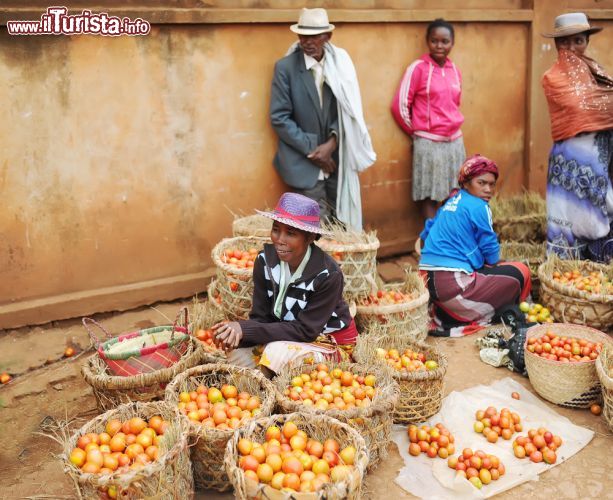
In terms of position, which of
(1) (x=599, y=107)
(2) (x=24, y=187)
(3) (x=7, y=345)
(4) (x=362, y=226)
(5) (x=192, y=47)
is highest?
(5) (x=192, y=47)

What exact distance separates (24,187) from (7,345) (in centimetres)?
125

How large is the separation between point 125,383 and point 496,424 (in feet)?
7.65

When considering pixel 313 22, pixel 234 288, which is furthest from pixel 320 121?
pixel 234 288

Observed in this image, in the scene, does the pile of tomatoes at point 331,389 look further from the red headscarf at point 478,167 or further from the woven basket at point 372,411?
the red headscarf at point 478,167

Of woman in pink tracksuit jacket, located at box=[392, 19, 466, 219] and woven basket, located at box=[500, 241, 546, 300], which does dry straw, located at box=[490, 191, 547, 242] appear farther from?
woman in pink tracksuit jacket, located at box=[392, 19, 466, 219]

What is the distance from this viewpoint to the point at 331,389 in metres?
3.84

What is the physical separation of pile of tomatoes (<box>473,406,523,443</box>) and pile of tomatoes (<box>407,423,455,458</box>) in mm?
240

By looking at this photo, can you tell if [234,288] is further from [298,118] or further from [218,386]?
[298,118]

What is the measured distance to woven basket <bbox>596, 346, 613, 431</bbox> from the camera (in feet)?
13.5

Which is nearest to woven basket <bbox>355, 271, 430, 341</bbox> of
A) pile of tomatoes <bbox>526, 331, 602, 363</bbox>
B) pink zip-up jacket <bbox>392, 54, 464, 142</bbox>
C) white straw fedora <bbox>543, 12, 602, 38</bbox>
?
pile of tomatoes <bbox>526, 331, 602, 363</bbox>

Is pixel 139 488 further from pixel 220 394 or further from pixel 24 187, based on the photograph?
pixel 24 187

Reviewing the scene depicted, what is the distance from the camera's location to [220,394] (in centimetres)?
374

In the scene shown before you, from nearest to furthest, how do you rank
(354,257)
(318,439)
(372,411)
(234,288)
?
(318,439) < (372,411) < (234,288) < (354,257)

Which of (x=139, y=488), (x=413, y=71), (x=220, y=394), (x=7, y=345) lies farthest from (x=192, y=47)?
(x=139, y=488)
